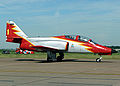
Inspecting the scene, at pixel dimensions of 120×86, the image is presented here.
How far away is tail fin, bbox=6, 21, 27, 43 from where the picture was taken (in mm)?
32625

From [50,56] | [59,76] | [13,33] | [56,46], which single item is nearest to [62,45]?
[56,46]

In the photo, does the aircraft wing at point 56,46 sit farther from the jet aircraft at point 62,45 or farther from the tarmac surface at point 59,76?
the tarmac surface at point 59,76

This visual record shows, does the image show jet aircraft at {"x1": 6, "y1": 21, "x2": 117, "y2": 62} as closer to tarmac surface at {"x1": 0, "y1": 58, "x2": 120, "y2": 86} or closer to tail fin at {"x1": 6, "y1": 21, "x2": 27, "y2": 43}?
tail fin at {"x1": 6, "y1": 21, "x2": 27, "y2": 43}

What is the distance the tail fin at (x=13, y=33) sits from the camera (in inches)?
1284

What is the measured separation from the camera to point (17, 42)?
32906 millimetres

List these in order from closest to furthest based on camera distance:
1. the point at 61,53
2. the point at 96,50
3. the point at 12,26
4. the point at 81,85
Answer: the point at 81,85 < the point at 96,50 < the point at 61,53 < the point at 12,26

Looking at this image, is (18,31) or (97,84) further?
(18,31)

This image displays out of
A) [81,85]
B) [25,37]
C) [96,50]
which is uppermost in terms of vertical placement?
[25,37]

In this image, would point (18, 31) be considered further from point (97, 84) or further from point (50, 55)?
point (97, 84)

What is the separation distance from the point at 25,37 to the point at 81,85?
76.7 feet

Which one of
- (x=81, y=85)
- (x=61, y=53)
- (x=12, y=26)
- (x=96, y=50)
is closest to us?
(x=81, y=85)

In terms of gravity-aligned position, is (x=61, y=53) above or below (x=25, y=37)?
below

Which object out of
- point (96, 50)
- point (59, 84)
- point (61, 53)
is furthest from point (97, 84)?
point (61, 53)

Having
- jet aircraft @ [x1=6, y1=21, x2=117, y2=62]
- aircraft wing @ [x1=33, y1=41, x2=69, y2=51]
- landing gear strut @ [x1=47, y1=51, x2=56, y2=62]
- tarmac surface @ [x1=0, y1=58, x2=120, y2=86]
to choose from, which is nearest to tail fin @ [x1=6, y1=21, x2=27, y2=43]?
jet aircraft @ [x1=6, y1=21, x2=117, y2=62]
